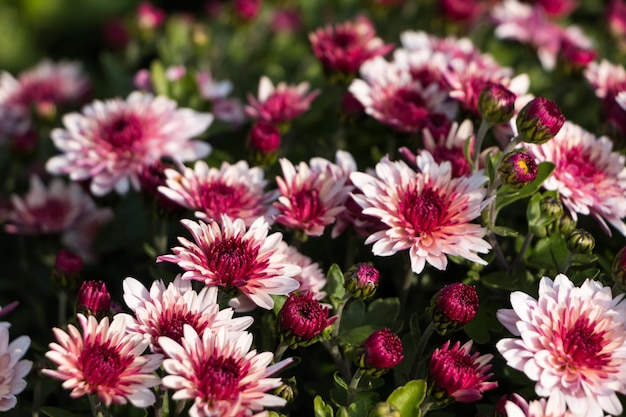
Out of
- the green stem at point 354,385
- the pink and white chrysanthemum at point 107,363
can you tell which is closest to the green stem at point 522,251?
the green stem at point 354,385

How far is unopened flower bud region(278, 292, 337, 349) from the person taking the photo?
1115mm

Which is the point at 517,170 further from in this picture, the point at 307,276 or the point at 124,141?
the point at 124,141

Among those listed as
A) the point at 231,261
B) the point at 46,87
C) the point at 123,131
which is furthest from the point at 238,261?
the point at 46,87

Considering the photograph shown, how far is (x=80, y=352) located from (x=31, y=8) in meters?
2.51

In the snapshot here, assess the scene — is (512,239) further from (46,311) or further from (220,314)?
(46,311)

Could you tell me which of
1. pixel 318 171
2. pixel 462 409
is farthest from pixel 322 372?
pixel 318 171

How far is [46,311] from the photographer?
1821mm

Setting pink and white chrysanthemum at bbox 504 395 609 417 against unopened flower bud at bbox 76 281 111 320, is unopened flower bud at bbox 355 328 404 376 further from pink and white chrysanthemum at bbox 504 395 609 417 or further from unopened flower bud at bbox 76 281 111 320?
unopened flower bud at bbox 76 281 111 320

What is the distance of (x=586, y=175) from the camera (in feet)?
4.53

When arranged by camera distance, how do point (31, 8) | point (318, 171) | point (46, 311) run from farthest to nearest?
point (31, 8)
point (46, 311)
point (318, 171)

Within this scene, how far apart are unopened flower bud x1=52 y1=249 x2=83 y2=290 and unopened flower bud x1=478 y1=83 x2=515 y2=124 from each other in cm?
80

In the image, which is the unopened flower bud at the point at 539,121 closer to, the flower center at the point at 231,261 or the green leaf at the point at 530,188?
the green leaf at the point at 530,188

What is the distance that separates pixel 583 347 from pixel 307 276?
45 cm

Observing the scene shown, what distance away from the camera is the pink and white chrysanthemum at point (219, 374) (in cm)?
101
